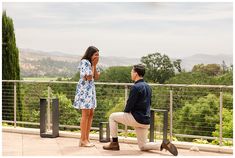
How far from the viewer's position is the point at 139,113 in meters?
5.86

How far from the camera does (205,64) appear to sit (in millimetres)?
22516

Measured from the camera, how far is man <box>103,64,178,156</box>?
5797mm

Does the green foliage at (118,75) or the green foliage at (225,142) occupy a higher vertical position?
the green foliage at (118,75)

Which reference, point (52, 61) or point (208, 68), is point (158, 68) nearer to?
point (208, 68)

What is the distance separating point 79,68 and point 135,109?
929mm

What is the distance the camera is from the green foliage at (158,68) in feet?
69.8

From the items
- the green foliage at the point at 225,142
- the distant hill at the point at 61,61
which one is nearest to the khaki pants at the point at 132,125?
the green foliage at the point at 225,142

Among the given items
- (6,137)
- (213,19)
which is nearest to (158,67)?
(213,19)

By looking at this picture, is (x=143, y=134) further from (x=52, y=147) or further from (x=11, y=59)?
(x=11, y=59)

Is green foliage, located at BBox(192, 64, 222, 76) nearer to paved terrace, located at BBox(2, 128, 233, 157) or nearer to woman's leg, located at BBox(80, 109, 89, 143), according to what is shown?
paved terrace, located at BBox(2, 128, 233, 157)

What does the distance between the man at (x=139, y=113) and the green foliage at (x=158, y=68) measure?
15183 millimetres

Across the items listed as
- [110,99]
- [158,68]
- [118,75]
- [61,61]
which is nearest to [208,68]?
[158,68]

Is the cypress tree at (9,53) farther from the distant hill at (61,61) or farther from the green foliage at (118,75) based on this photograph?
the distant hill at (61,61)

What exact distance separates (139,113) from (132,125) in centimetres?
18
